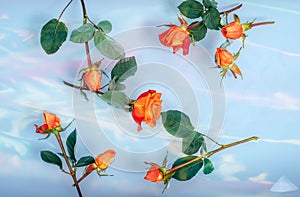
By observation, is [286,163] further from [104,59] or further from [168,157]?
[104,59]

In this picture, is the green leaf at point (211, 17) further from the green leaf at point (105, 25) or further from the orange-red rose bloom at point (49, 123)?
the orange-red rose bloom at point (49, 123)

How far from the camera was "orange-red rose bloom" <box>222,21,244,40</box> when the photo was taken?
120cm

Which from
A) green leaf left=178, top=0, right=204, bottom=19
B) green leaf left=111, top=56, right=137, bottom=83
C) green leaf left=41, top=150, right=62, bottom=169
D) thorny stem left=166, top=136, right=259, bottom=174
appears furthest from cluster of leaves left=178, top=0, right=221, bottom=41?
green leaf left=41, top=150, right=62, bottom=169

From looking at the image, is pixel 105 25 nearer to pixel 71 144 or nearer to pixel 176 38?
pixel 176 38

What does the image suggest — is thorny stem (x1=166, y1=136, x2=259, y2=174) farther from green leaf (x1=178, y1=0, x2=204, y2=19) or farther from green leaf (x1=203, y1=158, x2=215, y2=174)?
green leaf (x1=178, y1=0, x2=204, y2=19)

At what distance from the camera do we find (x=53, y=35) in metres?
1.21

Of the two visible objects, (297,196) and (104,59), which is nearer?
(104,59)

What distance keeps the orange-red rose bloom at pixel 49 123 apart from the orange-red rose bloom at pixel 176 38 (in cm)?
29

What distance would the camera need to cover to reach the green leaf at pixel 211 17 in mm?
1223

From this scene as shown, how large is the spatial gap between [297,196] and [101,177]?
1.56 feet

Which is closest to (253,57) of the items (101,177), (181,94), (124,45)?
(181,94)

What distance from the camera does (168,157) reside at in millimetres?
1271

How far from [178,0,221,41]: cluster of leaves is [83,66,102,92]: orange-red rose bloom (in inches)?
9.1

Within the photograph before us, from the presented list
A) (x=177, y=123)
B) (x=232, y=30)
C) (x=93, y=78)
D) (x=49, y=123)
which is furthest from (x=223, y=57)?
(x=49, y=123)
